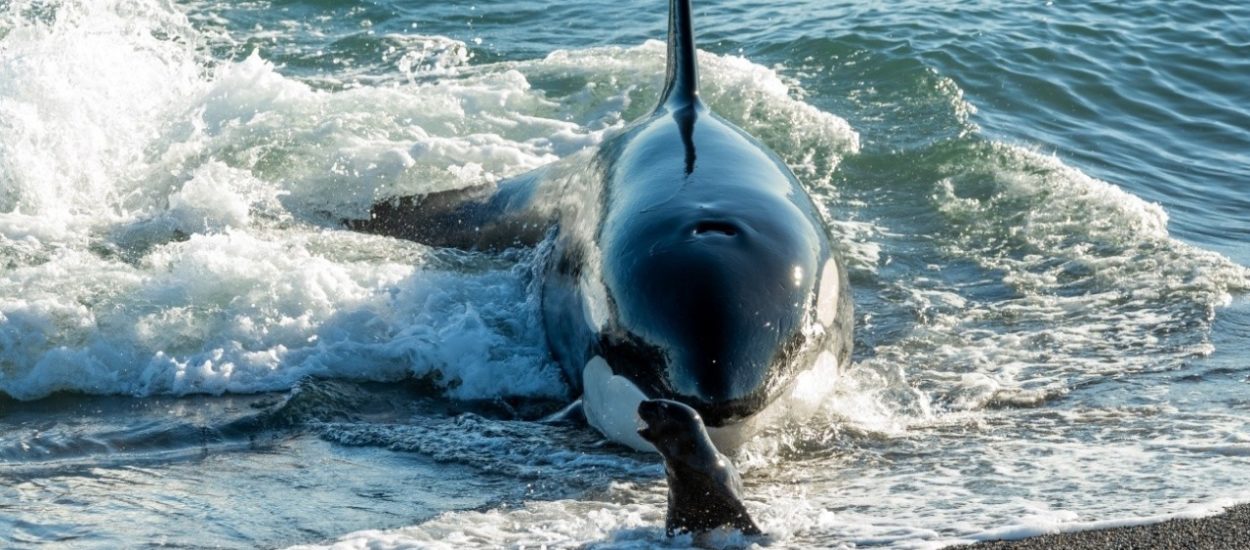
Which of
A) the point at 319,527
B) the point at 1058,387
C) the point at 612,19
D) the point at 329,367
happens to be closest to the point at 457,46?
the point at 612,19

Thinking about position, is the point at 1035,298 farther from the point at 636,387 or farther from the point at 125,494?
the point at 125,494

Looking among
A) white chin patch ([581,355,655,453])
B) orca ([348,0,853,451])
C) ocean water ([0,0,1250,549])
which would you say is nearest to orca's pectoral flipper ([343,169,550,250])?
ocean water ([0,0,1250,549])

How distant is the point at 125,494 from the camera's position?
7711mm

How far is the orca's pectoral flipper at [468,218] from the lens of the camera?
12093mm

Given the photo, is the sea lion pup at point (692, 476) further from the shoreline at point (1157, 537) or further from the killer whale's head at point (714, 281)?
the shoreline at point (1157, 537)

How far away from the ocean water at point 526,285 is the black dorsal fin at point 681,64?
1756 millimetres

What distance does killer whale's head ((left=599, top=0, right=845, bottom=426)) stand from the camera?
733 cm

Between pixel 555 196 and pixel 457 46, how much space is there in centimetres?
1092

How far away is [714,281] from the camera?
7.52 metres

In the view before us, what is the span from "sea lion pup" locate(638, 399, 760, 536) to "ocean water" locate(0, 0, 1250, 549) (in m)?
0.14

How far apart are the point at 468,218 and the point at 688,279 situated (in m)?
5.76

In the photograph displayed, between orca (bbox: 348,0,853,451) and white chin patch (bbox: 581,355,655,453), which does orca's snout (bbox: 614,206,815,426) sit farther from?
white chin patch (bbox: 581,355,655,453)

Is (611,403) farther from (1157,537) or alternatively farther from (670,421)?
(1157,537)

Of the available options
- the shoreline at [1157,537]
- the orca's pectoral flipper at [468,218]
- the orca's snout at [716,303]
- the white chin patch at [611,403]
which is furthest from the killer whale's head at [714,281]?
the orca's pectoral flipper at [468,218]
